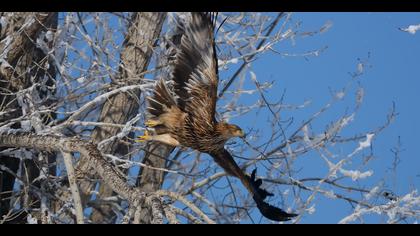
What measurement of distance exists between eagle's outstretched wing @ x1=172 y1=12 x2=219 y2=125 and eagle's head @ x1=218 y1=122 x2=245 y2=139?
0.75ft

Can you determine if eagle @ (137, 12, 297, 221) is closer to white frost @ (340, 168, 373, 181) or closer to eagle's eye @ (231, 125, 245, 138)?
eagle's eye @ (231, 125, 245, 138)

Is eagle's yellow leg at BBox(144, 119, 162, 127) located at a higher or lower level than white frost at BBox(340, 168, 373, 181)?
lower

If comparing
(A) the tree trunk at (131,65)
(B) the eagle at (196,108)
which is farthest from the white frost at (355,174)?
(A) the tree trunk at (131,65)

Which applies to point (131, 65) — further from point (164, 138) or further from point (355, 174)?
point (355, 174)

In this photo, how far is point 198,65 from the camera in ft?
17.4

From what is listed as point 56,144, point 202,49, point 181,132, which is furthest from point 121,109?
point 56,144

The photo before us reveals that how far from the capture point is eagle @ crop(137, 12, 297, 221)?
17.4 ft

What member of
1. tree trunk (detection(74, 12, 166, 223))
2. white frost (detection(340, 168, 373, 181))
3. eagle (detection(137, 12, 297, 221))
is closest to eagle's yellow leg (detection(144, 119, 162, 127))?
eagle (detection(137, 12, 297, 221))

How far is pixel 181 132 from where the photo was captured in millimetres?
5699

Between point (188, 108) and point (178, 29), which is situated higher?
point (178, 29)

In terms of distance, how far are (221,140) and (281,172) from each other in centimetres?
83

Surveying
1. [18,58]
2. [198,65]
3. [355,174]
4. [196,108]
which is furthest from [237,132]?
[18,58]
